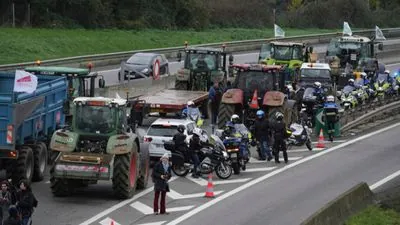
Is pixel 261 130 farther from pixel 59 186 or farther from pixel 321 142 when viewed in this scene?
pixel 59 186

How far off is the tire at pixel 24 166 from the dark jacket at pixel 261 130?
7.66 meters

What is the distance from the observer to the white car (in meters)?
27.4

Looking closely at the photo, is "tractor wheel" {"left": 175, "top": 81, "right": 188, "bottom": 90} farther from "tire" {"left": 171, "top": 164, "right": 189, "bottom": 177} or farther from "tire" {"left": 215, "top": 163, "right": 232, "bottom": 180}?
"tire" {"left": 215, "top": 163, "right": 232, "bottom": 180}

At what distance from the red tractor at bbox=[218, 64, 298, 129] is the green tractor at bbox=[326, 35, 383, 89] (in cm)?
1395

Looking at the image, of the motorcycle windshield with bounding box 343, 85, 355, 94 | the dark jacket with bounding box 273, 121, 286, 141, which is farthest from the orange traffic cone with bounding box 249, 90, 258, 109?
the motorcycle windshield with bounding box 343, 85, 355, 94

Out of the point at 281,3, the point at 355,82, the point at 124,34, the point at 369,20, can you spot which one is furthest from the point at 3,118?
the point at 281,3

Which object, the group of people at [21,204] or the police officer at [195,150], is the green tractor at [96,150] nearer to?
the police officer at [195,150]

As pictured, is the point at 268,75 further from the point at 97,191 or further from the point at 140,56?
the point at 140,56

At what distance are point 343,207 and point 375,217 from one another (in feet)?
3.31

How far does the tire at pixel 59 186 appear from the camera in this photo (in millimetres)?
22859

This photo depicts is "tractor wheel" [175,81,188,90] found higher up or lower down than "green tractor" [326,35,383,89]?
lower down

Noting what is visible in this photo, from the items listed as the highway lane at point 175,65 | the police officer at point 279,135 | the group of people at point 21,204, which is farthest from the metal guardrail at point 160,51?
the group of people at point 21,204

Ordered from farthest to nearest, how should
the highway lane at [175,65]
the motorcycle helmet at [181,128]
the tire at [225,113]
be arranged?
1. the highway lane at [175,65]
2. the tire at [225,113]
3. the motorcycle helmet at [181,128]

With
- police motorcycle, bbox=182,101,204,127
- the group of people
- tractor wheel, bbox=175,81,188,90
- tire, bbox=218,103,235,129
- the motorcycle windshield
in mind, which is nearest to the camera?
the group of people
